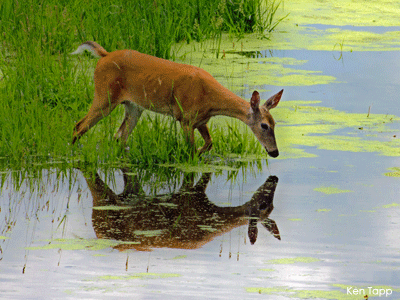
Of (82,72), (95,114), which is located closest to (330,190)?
(95,114)

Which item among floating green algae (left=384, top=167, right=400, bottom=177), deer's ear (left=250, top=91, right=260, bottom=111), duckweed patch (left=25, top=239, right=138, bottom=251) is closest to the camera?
duckweed patch (left=25, top=239, right=138, bottom=251)

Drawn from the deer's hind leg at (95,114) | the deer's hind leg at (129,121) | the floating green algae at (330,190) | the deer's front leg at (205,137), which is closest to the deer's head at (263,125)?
the deer's front leg at (205,137)

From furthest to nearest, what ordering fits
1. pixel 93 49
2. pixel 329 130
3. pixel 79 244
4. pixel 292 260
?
pixel 329 130, pixel 93 49, pixel 79 244, pixel 292 260

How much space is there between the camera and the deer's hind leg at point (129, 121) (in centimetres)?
860

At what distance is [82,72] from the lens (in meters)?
10.3

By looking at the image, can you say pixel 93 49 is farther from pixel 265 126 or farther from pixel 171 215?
pixel 171 215

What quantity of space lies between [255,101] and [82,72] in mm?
3086

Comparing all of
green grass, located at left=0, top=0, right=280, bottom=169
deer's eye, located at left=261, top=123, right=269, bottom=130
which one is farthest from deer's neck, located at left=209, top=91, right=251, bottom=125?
green grass, located at left=0, top=0, right=280, bottom=169

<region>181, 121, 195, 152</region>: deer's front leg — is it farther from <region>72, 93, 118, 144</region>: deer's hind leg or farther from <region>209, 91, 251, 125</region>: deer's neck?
<region>72, 93, 118, 144</region>: deer's hind leg

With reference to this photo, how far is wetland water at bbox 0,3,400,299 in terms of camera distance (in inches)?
192

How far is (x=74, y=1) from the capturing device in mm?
13430

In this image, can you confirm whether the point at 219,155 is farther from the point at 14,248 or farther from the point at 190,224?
the point at 14,248

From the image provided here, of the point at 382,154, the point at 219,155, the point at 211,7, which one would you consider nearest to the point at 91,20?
the point at 211,7

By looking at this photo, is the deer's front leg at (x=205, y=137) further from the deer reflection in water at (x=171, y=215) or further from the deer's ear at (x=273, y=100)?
the deer reflection in water at (x=171, y=215)
